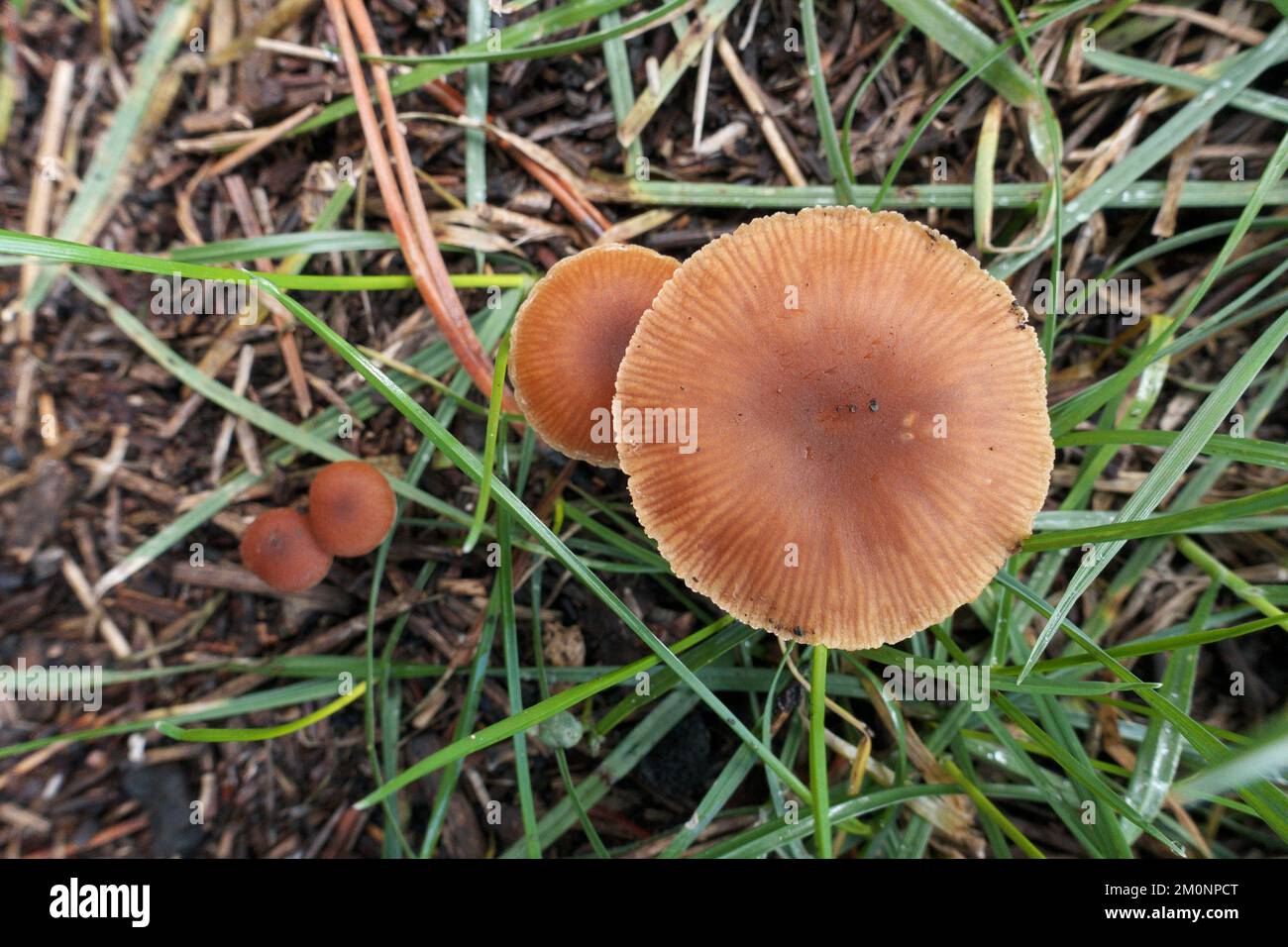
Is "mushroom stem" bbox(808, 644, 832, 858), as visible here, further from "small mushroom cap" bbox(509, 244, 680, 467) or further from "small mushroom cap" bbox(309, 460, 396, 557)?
"small mushroom cap" bbox(309, 460, 396, 557)

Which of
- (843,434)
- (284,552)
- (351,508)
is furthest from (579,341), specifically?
(284,552)

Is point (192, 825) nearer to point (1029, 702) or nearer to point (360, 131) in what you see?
point (360, 131)

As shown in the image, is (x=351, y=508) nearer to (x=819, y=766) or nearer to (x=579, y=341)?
(x=579, y=341)

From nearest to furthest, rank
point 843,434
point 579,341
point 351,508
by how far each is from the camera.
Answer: point 843,434 → point 579,341 → point 351,508

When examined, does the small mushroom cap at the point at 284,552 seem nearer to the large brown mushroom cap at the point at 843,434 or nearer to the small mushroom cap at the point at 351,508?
the small mushroom cap at the point at 351,508
